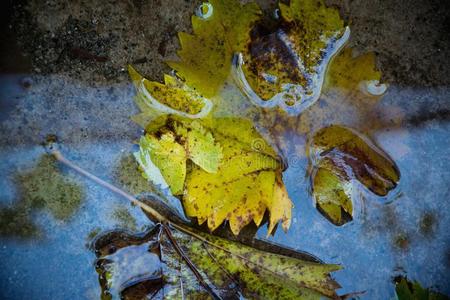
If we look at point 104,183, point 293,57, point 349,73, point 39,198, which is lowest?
point 39,198

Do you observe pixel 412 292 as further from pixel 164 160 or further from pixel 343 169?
pixel 164 160

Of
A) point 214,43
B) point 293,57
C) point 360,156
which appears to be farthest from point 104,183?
point 360,156

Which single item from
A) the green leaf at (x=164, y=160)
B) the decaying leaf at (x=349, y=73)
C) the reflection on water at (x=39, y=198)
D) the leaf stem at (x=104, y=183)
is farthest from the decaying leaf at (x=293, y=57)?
the reflection on water at (x=39, y=198)

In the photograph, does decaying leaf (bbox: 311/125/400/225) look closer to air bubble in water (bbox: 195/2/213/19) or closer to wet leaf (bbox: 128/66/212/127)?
wet leaf (bbox: 128/66/212/127)

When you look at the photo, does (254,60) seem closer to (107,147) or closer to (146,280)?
(107,147)

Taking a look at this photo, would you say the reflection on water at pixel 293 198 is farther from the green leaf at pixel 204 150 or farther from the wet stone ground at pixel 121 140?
the green leaf at pixel 204 150
